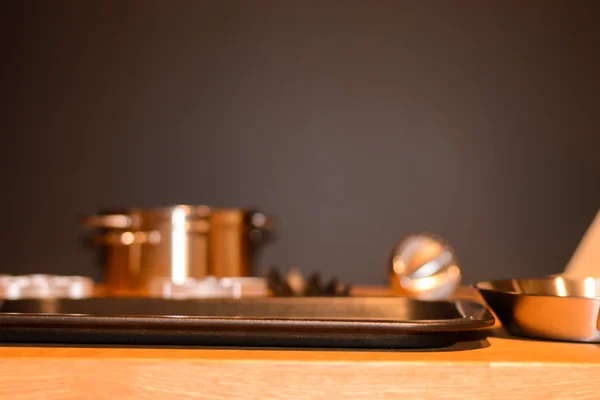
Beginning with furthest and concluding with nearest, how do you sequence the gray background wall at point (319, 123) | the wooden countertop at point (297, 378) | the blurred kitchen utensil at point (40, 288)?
the gray background wall at point (319, 123), the blurred kitchen utensil at point (40, 288), the wooden countertop at point (297, 378)

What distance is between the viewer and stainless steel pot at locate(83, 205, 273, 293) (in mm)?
1175

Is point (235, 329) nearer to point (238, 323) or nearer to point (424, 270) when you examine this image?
point (238, 323)

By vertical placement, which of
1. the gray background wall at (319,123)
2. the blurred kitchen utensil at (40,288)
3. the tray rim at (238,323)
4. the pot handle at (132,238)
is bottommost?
the blurred kitchen utensil at (40,288)

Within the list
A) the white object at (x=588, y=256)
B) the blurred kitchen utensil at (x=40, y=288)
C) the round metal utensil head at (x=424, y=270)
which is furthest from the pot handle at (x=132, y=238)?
the white object at (x=588, y=256)

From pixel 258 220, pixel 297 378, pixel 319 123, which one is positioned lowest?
pixel 297 378

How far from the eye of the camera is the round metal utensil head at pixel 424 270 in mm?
1069

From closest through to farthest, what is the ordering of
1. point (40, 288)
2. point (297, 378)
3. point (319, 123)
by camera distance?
1. point (297, 378)
2. point (40, 288)
3. point (319, 123)

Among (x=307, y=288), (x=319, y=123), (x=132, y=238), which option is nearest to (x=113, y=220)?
(x=132, y=238)

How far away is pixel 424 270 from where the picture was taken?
1.08 m

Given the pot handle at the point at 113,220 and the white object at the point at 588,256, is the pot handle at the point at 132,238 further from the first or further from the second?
the white object at the point at 588,256

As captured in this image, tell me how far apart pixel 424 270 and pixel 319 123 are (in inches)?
19.6

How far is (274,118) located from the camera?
146 cm

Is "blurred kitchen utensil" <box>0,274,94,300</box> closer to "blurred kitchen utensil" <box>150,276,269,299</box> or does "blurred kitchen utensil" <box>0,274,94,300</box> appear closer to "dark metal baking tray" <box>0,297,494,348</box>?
"blurred kitchen utensil" <box>150,276,269,299</box>

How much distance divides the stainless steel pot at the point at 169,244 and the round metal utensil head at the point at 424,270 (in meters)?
0.32
